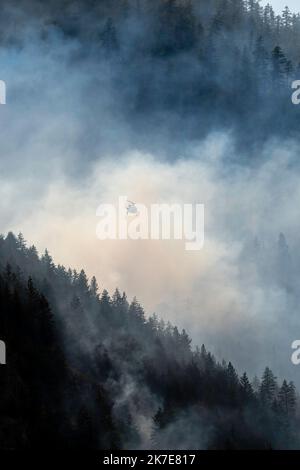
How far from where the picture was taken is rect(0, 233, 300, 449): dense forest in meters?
137

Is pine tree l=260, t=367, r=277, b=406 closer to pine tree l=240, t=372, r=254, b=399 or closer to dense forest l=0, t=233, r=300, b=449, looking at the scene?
dense forest l=0, t=233, r=300, b=449

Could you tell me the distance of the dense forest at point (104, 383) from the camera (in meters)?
137

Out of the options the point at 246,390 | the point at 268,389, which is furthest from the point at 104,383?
the point at 268,389

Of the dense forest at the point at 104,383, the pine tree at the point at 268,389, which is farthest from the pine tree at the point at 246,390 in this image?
the pine tree at the point at 268,389

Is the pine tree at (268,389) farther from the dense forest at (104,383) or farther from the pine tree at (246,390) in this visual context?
the pine tree at (246,390)

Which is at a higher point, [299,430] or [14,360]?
[14,360]

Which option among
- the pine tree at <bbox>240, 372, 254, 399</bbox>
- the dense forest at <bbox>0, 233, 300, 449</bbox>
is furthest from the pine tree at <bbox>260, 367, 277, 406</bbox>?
the pine tree at <bbox>240, 372, 254, 399</bbox>

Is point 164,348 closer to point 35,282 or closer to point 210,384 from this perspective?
Result: point 210,384
